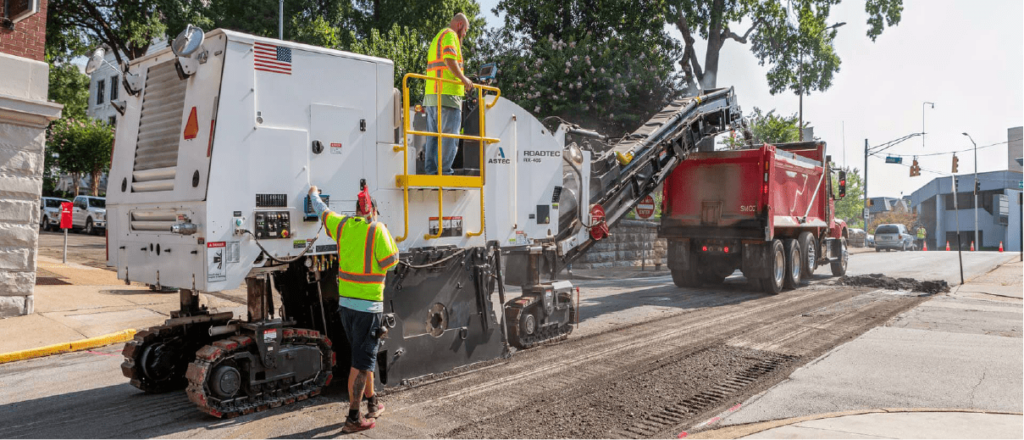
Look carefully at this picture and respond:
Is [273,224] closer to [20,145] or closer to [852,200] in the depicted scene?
[20,145]

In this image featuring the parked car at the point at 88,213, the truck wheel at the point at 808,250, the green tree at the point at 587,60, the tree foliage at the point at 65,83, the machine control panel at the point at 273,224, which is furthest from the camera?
the parked car at the point at 88,213

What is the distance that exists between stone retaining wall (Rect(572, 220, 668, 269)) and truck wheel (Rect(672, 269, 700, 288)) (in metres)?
5.48

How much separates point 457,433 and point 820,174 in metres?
14.3

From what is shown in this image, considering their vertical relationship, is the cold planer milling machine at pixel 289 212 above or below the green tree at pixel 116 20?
below

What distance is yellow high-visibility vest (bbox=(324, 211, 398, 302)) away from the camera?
5273 mm

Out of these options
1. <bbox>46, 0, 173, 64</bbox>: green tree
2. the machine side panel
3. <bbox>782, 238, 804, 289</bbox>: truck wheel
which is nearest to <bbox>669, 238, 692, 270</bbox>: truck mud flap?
<bbox>782, 238, 804, 289</bbox>: truck wheel

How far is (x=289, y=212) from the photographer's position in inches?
223

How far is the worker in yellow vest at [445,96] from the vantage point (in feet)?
22.2

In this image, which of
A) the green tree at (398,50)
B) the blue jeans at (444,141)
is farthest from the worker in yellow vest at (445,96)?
the green tree at (398,50)

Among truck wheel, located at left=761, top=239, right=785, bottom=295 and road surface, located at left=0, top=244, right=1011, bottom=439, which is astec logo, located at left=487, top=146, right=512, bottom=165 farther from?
truck wheel, located at left=761, top=239, right=785, bottom=295

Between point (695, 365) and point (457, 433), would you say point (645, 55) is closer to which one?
point (695, 365)

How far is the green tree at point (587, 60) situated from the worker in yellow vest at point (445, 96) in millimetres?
13920

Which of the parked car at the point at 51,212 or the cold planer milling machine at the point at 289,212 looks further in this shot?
the parked car at the point at 51,212

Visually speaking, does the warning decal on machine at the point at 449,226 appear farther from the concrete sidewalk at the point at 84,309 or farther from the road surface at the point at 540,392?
the concrete sidewalk at the point at 84,309
